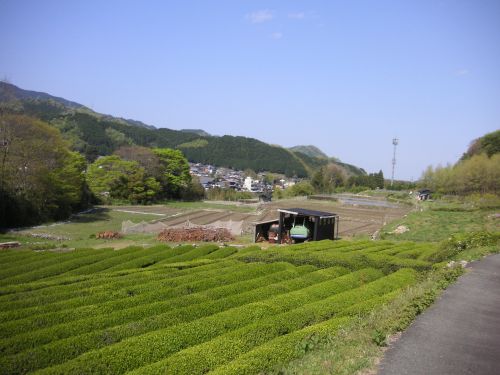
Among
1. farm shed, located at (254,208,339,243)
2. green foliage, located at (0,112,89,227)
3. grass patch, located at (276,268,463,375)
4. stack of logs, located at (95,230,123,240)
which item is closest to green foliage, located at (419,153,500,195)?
farm shed, located at (254,208,339,243)

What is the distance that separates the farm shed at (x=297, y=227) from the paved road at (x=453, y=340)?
17497mm

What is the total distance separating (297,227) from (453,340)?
72.9 feet

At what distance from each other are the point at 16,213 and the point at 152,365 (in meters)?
39.1

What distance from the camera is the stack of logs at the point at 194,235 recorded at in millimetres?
34500

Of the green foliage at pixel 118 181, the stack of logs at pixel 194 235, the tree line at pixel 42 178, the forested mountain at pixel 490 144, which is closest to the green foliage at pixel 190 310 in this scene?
the stack of logs at pixel 194 235

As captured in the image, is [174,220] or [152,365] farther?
[174,220]

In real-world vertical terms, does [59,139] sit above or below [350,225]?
above

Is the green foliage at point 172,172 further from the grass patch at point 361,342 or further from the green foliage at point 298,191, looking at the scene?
the grass patch at point 361,342

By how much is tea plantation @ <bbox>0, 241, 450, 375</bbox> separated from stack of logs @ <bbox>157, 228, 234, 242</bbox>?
12.2m

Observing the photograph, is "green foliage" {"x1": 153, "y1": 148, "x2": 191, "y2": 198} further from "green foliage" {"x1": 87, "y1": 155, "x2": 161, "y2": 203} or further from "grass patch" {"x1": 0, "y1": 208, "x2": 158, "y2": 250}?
"grass patch" {"x1": 0, "y1": 208, "x2": 158, "y2": 250}

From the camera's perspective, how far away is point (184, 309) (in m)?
12.4

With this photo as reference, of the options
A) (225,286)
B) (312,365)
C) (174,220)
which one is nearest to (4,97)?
(174,220)

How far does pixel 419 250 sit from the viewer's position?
24.7 metres

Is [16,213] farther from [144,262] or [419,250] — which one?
[419,250]
